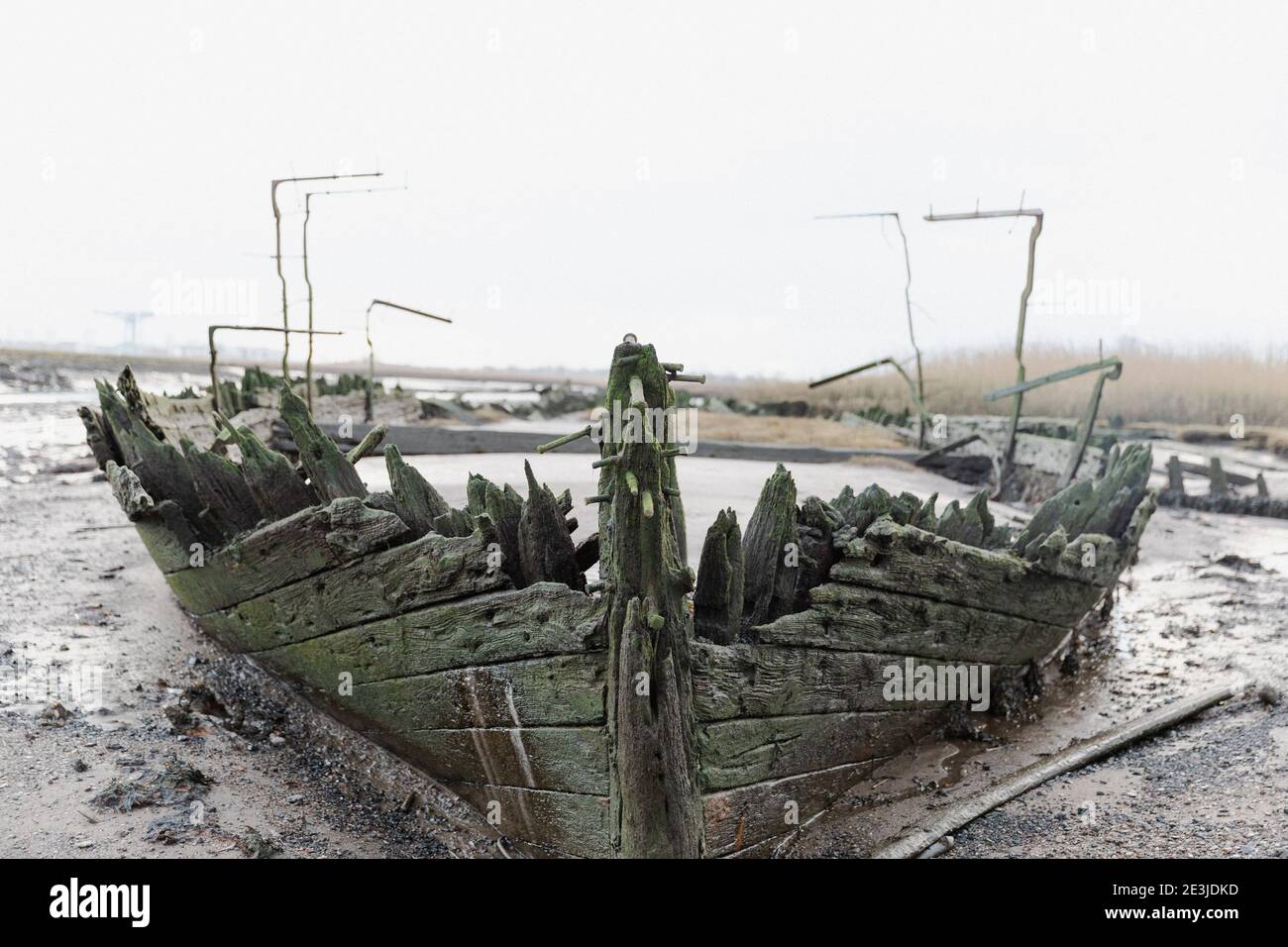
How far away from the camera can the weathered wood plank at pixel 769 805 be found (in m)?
2.95

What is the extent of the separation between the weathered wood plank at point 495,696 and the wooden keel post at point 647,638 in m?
0.12

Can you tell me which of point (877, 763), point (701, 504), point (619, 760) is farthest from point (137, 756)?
point (701, 504)

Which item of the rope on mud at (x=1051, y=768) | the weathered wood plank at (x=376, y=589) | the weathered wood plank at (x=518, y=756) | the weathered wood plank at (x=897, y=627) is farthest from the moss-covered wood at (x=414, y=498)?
the rope on mud at (x=1051, y=768)

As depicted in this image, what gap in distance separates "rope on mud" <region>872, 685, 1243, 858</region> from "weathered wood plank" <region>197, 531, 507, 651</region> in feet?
6.03

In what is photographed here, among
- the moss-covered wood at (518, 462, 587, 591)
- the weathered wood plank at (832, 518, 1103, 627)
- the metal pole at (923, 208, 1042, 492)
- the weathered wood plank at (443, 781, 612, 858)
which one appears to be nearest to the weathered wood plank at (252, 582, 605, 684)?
the moss-covered wood at (518, 462, 587, 591)

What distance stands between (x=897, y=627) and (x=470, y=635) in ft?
5.45

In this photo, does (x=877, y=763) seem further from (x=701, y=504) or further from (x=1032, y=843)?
(x=701, y=504)

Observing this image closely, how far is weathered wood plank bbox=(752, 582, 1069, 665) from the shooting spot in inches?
125

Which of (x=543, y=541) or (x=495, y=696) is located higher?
(x=543, y=541)

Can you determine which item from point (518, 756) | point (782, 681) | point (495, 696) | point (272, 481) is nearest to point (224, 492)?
point (272, 481)

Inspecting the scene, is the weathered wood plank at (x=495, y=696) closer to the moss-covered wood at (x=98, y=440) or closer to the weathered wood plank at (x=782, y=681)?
the weathered wood plank at (x=782, y=681)

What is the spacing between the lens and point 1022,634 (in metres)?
4.18

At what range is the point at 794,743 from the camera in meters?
3.21

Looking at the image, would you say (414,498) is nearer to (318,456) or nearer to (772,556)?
(318,456)
